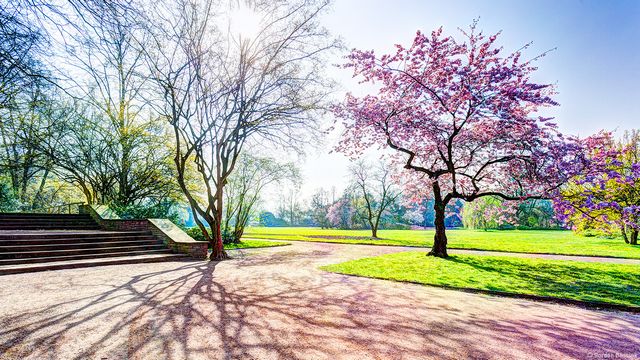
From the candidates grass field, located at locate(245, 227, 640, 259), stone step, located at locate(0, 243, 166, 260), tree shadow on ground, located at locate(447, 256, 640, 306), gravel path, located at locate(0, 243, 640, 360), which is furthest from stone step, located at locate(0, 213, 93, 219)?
tree shadow on ground, located at locate(447, 256, 640, 306)

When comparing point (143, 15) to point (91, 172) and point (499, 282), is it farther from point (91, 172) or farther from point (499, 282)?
point (91, 172)

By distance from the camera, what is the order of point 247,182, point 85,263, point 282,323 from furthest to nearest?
point 247,182 < point 85,263 < point 282,323

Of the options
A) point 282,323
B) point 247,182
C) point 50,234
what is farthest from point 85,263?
point 247,182

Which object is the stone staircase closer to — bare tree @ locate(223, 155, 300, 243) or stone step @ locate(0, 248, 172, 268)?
stone step @ locate(0, 248, 172, 268)

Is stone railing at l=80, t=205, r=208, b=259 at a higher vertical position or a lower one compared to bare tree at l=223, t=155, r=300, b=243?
lower

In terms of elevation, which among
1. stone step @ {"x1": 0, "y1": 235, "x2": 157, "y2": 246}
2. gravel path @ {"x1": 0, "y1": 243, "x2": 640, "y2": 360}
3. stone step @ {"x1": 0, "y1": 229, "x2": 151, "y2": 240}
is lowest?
gravel path @ {"x1": 0, "y1": 243, "x2": 640, "y2": 360}

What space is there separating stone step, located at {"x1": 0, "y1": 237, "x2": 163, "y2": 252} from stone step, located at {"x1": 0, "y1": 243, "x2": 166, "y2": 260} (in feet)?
0.45

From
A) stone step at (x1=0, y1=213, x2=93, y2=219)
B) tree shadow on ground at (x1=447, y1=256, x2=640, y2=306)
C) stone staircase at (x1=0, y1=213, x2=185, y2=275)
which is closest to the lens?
tree shadow on ground at (x1=447, y1=256, x2=640, y2=306)

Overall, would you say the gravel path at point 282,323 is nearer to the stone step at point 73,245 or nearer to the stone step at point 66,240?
the stone step at point 73,245

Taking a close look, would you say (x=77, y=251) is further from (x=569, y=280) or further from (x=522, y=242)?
(x=522, y=242)

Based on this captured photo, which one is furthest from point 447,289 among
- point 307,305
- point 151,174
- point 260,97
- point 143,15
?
point 151,174

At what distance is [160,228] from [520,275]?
44.0ft

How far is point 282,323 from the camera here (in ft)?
13.6

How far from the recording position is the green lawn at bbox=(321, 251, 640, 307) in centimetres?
655
